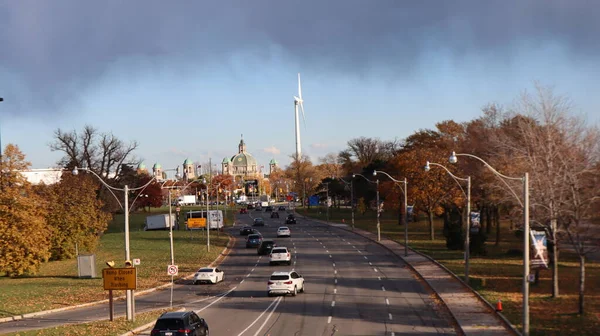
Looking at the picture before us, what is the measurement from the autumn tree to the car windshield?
1197 inches

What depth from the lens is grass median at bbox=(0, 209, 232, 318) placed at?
37003 millimetres

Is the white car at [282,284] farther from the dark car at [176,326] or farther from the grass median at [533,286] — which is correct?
the dark car at [176,326]

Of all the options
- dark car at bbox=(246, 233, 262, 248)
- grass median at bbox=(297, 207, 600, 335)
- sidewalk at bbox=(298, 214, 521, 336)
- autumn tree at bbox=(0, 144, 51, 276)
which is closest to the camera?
sidewalk at bbox=(298, 214, 521, 336)

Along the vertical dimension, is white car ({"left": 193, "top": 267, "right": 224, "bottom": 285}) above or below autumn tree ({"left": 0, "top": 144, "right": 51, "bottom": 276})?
below

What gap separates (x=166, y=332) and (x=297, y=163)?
150m

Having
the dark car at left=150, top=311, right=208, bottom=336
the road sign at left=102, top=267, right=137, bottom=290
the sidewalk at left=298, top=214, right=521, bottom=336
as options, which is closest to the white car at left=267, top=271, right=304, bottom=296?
the sidewalk at left=298, top=214, right=521, bottom=336

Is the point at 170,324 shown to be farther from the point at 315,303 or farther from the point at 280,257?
the point at 280,257

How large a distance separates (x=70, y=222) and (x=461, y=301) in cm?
4569

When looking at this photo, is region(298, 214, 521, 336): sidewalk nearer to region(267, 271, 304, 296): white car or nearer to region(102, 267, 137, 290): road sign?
region(267, 271, 304, 296): white car

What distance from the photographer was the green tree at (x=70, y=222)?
6488 centimetres

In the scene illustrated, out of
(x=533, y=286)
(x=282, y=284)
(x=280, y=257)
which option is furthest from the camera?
(x=280, y=257)

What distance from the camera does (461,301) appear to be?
33594mm

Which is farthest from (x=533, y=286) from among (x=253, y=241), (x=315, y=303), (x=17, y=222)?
(x=253, y=241)

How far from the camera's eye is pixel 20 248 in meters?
48.6
